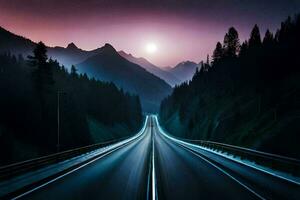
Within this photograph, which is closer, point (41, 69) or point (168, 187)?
point (168, 187)

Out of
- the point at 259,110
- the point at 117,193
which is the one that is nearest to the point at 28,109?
the point at 259,110

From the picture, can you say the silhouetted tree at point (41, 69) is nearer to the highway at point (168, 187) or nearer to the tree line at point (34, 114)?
the tree line at point (34, 114)

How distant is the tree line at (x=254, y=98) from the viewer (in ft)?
131

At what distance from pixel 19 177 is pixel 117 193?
6.01 m

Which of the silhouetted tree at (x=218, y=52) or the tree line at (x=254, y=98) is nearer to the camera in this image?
the tree line at (x=254, y=98)

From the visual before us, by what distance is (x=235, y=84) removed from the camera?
90.0 metres

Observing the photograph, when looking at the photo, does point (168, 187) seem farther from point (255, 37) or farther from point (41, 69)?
point (255, 37)

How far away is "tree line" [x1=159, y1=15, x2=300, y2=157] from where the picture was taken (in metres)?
39.8

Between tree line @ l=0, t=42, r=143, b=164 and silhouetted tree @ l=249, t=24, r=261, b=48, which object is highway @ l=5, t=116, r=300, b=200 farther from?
silhouetted tree @ l=249, t=24, r=261, b=48

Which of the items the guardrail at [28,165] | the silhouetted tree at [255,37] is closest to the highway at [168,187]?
the guardrail at [28,165]

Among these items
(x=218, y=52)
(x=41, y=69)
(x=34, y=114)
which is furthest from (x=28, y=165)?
(x=218, y=52)

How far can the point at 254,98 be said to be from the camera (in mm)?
69062

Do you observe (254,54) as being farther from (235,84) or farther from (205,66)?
(205,66)

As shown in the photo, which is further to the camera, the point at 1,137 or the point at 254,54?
the point at 254,54
